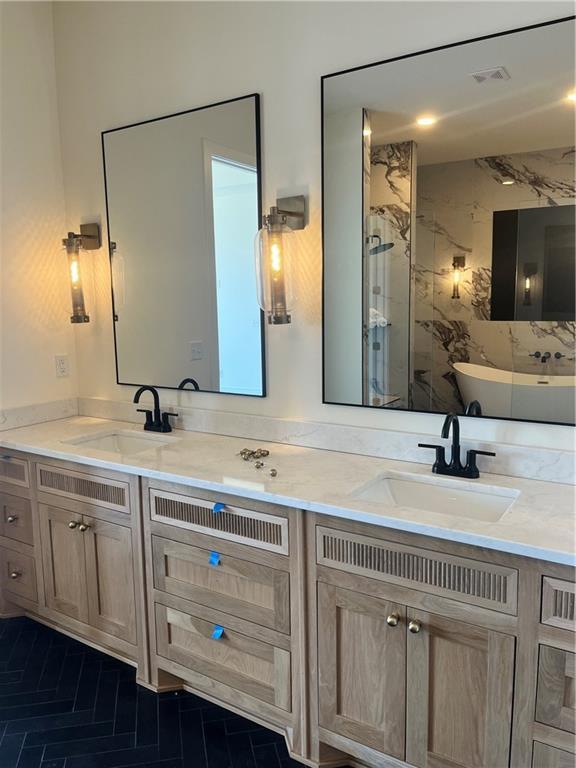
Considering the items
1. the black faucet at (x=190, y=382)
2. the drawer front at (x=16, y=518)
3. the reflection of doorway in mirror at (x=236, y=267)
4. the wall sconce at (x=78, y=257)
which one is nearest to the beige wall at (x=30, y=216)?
the wall sconce at (x=78, y=257)

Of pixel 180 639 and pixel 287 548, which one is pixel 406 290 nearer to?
pixel 287 548

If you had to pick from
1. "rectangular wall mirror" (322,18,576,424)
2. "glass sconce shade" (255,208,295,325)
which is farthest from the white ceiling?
"glass sconce shade" (255,208,295,325)

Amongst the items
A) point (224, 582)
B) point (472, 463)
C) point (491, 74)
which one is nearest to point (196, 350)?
point (224, 582)

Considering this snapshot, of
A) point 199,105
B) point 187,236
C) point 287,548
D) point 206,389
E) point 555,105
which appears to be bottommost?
point 287,548

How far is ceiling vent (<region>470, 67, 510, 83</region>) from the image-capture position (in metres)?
1.88

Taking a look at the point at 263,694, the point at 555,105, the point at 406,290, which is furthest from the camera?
the point at 406,290

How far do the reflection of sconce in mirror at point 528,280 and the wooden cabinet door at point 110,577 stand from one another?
5.59ft

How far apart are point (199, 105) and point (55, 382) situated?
1621 mm

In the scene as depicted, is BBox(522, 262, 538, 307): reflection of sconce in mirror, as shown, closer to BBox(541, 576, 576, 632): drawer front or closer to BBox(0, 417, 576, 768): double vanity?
BBox(0, 417, 576, 768): double vanity

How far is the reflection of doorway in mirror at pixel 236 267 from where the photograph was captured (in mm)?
2488

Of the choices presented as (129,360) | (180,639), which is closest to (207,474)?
(180,639)

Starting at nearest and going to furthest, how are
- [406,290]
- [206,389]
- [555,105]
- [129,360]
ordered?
[555,105]
[406,290]
[206,389]
[129,360]

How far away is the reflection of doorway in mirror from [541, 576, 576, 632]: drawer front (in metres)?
1.46

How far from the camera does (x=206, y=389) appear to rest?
2725mm
